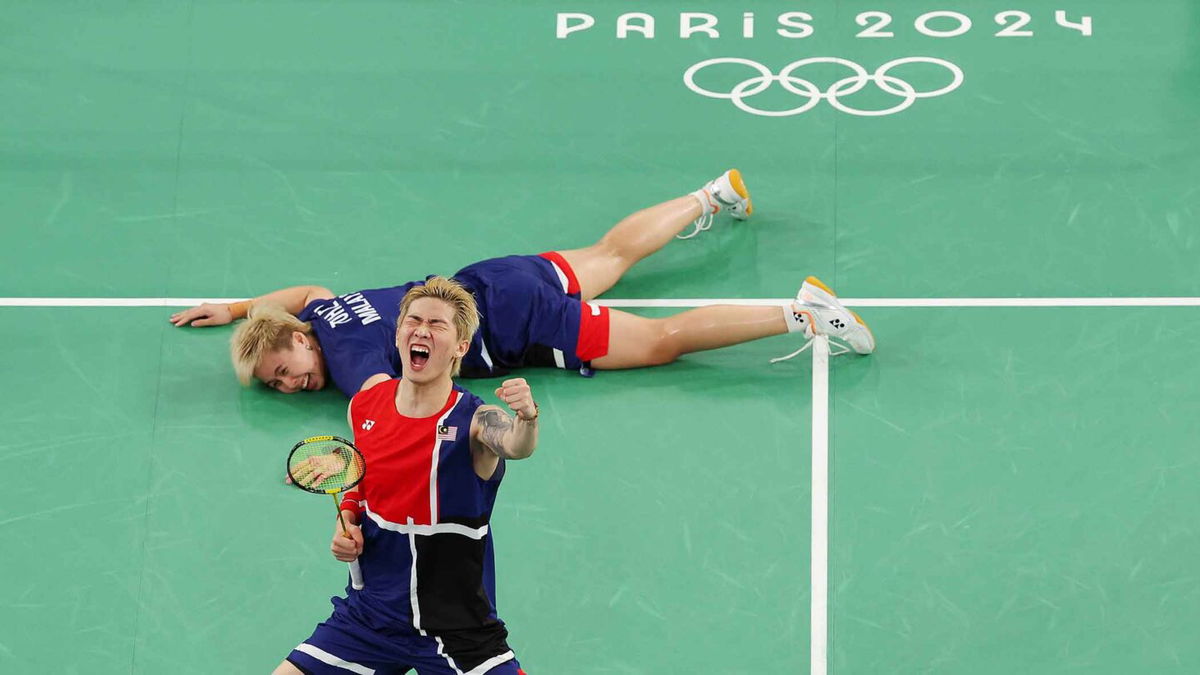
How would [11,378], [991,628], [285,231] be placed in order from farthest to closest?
[285,231]
[11,378]
[991,628]

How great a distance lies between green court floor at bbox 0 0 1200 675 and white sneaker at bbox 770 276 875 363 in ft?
0.67

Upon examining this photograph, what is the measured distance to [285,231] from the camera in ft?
32.3

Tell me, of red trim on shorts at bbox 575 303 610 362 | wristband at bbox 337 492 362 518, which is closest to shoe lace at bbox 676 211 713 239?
red trim on shorts at bbox 575 303 610 362

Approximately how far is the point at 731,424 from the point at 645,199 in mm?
1704

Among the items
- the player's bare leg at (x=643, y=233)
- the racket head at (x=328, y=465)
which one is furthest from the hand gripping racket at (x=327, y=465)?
the player's bare leg at (x=643, y=233)

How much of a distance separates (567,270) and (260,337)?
1.65m

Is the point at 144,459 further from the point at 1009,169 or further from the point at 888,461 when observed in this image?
the point at 1009,169

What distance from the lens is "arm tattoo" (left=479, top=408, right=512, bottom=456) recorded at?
250 inches

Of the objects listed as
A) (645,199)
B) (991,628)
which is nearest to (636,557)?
(991,628)

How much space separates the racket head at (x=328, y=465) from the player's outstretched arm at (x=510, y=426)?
0.45m

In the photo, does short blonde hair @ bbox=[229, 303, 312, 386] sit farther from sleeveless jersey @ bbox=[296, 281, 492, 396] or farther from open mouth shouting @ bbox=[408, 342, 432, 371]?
open mouth shouting @ bbox=[408, 342, 432, 371]

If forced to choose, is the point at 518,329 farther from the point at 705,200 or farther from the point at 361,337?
the point at 705,200

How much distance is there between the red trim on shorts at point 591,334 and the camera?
29.6 ft

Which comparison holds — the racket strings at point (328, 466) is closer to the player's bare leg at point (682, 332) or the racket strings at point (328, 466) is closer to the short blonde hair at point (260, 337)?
the short blonde hair at point (260, 337)
